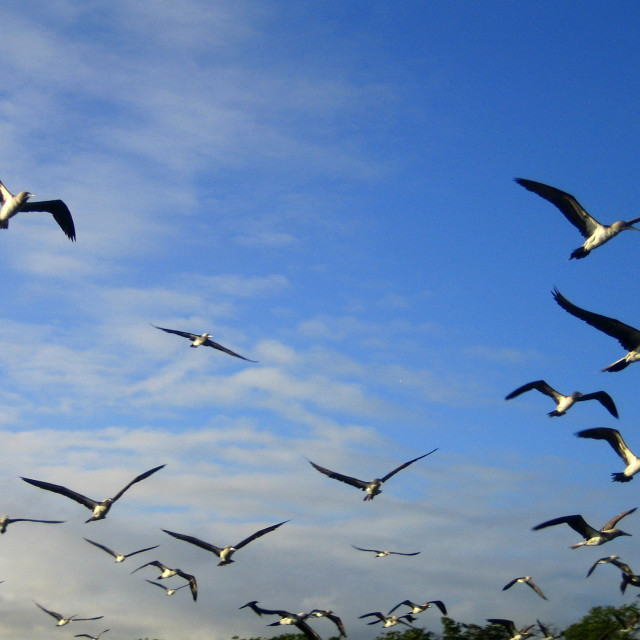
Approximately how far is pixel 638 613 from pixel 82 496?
21045mm

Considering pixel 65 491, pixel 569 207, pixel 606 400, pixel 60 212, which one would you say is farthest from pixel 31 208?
pixel 606 400

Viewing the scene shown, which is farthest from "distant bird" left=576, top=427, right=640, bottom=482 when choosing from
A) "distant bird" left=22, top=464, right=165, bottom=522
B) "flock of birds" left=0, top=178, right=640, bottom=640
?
"distant bird" left=22, top=464, right=165, bottom=522

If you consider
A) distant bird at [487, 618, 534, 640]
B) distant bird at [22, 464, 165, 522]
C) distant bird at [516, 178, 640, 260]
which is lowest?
distant bird at [487, 618, 534, 640]

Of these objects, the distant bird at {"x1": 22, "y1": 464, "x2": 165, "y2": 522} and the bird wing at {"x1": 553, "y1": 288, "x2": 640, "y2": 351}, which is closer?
the bird wing at {"x1": 553, "y1": 288, "x2": 640, "y2": 351}

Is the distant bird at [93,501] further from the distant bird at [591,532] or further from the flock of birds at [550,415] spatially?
the distant bird at [591,532]

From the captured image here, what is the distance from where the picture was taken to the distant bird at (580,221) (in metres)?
25.5

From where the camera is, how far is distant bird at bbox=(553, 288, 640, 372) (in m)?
24.8

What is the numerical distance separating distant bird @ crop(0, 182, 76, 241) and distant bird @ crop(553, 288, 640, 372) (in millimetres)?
14649

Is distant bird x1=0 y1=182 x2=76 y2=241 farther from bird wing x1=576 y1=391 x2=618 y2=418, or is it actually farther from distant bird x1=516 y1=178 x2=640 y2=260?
bird wing x1=576 y1=391 x2=618 y2=418

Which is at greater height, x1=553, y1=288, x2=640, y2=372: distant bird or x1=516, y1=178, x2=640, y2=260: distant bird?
x1=516, y1=178, x2=640, y2=260: distant bird

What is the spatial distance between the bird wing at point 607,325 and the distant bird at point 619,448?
272 cm

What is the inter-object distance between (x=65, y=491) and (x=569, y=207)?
17984mm

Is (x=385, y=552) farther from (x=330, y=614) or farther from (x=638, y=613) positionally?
(x=638, y=613)

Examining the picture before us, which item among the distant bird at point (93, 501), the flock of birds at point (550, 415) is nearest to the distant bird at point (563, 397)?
the flock of birds at point (550, 415)
